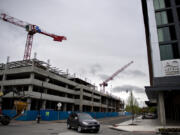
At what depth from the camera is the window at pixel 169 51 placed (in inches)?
1061

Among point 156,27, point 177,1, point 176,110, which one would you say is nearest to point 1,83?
point 156,27

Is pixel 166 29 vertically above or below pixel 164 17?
below

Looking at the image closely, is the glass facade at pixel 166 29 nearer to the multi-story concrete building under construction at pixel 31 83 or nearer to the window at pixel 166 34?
the window at pixel 166 34

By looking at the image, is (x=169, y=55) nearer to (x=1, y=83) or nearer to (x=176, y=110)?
(x=176, y=110)

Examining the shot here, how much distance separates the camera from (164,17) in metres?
30.1

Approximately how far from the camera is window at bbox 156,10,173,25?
2988cm

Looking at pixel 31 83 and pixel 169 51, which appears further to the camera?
pixel 31 83

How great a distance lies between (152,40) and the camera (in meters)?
28.7

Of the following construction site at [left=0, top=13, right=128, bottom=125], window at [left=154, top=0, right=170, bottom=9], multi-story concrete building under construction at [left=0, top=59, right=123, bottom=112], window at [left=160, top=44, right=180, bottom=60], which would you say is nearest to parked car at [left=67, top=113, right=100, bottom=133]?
construction site at [left=0, top=13, right=128, bottom=125]

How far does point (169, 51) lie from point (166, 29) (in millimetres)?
4414

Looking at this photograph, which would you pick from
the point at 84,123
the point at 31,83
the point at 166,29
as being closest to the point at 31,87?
the point at 31,83

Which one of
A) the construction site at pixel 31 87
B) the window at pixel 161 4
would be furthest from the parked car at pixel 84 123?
the window at pixel 161 4

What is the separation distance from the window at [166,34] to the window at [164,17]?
4.89 ft

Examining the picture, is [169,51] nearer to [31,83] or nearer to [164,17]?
[164,17]
